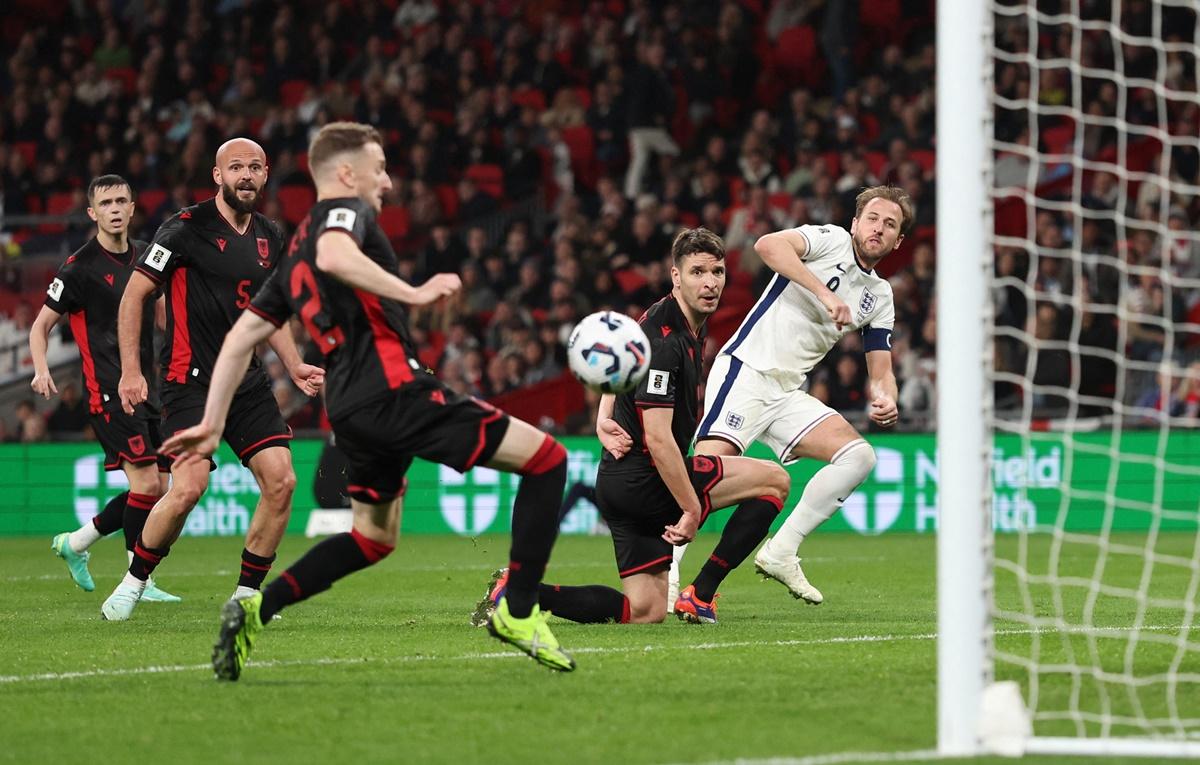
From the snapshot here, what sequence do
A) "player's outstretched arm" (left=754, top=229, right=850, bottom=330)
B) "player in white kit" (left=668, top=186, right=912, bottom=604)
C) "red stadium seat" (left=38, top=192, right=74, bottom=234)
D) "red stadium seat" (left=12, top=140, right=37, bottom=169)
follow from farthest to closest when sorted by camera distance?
"red stadium seat" (left=12, top=140, right=37, bottom=169)
"red stadium seat" (left=38, top=192, right=74, bottom=234)
"player in white kit" (left=668, top=186, right=912, bottom=604)
"player's outstretched arm" (left=754, top=229, right=850, bottom=330)

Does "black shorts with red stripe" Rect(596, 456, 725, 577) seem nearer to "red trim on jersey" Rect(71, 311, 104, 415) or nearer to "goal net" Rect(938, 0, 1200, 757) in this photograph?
"goal net" Rect(938, 0, 1200, 757)

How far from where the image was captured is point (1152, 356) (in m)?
14.8

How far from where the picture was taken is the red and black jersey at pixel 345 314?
217 inches

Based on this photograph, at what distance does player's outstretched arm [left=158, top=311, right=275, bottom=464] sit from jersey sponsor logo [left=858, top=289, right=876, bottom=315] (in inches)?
153

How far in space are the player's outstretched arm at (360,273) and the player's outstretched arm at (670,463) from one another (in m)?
1.94

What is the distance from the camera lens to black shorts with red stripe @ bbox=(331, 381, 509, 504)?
5477 mm

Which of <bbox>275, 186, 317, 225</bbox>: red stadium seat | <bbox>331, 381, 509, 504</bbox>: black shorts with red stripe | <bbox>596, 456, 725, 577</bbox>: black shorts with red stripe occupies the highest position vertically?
<bbox>275, 186, 317, 225</bbox>: red stadium seat

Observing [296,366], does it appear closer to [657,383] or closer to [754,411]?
[657,383]

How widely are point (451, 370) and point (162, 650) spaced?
33.8 feet

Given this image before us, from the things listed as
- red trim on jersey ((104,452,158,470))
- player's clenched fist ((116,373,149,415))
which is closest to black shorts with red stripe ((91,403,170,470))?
red trim on jersey ((104,452,158,470))

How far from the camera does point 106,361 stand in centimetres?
974

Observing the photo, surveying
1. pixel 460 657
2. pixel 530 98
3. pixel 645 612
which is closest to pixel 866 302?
pixel 645 612

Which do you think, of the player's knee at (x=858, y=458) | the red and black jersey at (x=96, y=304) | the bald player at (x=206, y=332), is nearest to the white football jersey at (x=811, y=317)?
the player's knee at (x=858, y=458)

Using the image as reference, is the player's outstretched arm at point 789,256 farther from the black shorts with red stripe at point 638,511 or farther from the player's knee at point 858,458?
the black shorts with red stripe at point 638,511
